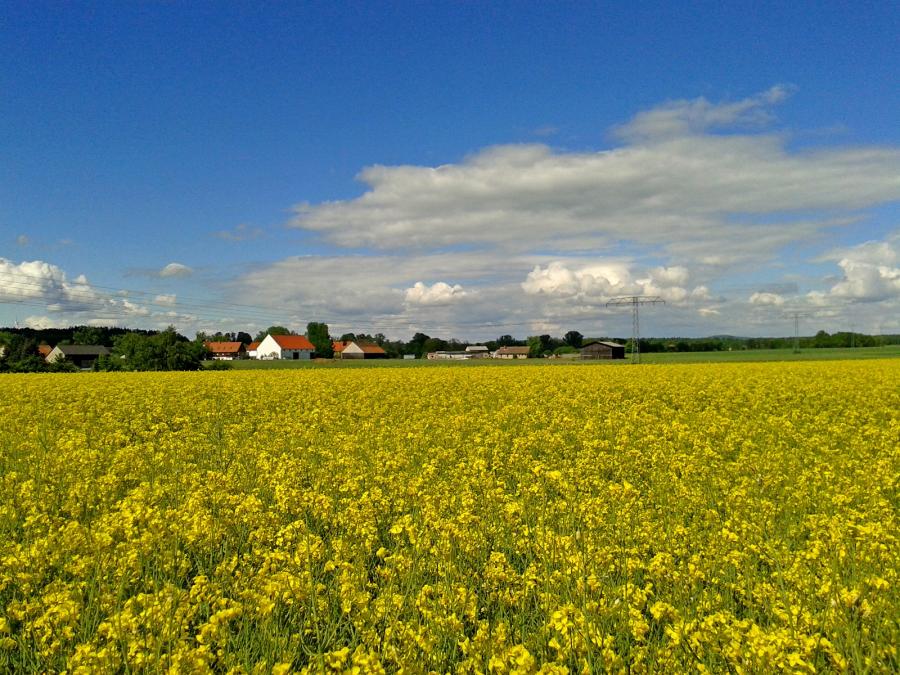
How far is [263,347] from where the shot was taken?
116938 millimetres

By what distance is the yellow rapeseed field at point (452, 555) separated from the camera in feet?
12.6

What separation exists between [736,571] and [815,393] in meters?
18.1

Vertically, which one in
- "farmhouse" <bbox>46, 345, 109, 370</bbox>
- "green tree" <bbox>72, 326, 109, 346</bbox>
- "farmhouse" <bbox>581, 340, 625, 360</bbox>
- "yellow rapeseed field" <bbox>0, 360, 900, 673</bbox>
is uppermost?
"green tree" <bbox>72, 326, 109, 346</bbox>

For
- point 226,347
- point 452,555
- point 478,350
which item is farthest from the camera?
point 478,350

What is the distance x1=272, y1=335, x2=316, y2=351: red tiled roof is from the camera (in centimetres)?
11044

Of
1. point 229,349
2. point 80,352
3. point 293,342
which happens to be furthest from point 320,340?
point 80,352

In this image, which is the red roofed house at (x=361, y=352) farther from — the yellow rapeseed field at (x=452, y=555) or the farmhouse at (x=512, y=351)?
the yellow rapeseed field at (x=452, y=555)

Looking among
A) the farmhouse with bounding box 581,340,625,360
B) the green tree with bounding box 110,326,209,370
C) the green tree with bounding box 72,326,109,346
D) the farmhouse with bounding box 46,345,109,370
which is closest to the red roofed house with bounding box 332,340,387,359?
the farmhouse with bounding box 46,345,109,370

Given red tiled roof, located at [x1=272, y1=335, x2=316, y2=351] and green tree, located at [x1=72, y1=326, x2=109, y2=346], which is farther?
green tree, located at [x1=72, y1=326, x2=109, y2=346]

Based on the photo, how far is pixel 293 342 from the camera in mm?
111812

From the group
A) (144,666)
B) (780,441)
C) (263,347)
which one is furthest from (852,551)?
(263,347)

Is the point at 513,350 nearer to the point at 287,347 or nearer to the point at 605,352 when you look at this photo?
the point at 605,352

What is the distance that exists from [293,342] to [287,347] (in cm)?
239

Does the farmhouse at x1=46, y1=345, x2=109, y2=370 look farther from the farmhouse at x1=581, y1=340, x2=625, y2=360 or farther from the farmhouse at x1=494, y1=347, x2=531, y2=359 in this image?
the farmhouse at x1=494, y1=347, x2=531, y2=359
